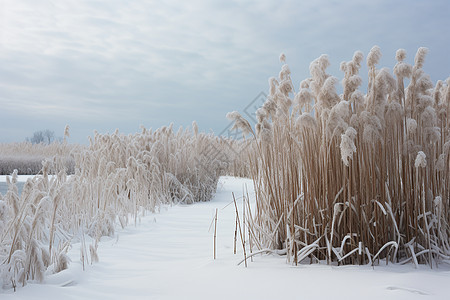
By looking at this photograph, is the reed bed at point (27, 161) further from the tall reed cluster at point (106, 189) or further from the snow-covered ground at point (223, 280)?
the snow-covered ground at point (223, 280)

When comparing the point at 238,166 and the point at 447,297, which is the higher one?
the point at 238,166

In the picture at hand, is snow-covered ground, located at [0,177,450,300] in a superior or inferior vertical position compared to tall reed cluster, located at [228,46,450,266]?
inferior

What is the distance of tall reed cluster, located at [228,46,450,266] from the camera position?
1943mm

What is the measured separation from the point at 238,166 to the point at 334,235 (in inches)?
316

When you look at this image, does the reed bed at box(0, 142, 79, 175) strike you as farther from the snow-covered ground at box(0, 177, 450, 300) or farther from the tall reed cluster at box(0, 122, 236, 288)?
the snow-covered ground at box(0, 177, 450, 300)

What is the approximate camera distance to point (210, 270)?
77.4 inches

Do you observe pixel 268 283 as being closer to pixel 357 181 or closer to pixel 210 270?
pixel 210 270

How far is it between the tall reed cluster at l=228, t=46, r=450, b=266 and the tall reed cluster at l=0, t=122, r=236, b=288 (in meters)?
1.24

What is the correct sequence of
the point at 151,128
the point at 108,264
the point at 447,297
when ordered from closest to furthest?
the point at 447,297, the point at 108,264, the point at 151,128

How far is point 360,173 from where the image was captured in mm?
2016

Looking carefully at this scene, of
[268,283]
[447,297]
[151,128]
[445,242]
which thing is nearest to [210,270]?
[268,283]

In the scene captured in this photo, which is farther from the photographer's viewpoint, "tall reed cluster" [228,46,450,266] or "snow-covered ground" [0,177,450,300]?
"tall reed cluster" [228,46,450,266]

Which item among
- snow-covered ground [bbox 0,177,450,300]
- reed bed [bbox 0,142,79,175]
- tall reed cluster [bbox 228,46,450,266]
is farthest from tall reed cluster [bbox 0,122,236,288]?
reed bed [bbox 0,142,79,175]

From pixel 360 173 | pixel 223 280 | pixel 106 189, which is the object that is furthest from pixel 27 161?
pixel 360 173
